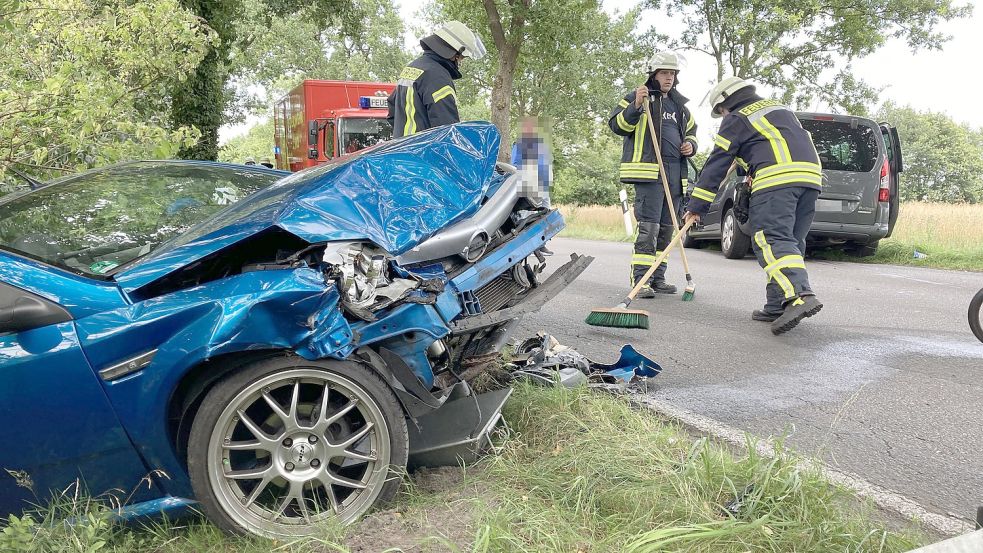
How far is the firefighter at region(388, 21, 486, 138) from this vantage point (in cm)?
507

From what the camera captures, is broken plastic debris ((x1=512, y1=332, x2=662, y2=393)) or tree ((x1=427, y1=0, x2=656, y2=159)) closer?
broken plastic debris ((x1=512, y1=332, x2=662, y2=393))

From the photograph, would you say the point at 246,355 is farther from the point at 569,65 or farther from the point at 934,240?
the point at 569,65

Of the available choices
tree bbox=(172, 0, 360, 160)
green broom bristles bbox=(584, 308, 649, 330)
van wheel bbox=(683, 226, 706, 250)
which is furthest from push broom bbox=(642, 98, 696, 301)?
tree bbox=(172, 0, 360, 160)

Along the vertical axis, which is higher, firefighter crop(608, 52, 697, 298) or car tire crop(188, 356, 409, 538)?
firefighter crop(608, 52, 697, 298)

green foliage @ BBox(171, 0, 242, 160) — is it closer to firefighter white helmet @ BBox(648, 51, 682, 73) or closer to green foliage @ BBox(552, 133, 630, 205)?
firefighter white helmet @ BBox(648, 51, 682, 73)

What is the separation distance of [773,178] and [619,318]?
1535 mm

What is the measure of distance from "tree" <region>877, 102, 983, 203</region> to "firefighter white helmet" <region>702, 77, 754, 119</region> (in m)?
49.1

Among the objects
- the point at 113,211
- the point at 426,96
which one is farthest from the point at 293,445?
the point at 426,96

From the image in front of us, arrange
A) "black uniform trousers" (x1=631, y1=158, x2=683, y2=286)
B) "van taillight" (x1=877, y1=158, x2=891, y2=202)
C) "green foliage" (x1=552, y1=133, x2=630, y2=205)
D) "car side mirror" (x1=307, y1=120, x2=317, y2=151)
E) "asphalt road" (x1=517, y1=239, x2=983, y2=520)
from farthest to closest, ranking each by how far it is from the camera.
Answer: "green foliage" (x1=552, y1=133, x2=630, y2=205) → "car side mirror" (x1=307, y1=120, x2=317, y2=151) → "van taillight" (x1=877, y1=158, x2=891, y2=202) → "black uniform trousers" (x1=631, y1=158, x2=683, y2=286) → "asphalt road" (x1=517, y1=239, x2=983, y2=520)

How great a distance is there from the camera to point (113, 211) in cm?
290

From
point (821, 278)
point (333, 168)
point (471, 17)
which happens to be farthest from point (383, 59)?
point (333, 168)

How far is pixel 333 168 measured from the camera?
10.2 ft

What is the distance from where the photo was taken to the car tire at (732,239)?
31.7ft

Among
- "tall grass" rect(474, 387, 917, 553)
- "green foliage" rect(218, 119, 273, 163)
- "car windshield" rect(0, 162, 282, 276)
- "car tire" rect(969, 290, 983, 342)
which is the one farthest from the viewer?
"green foliage" rect(218, 119, 273, 163)
